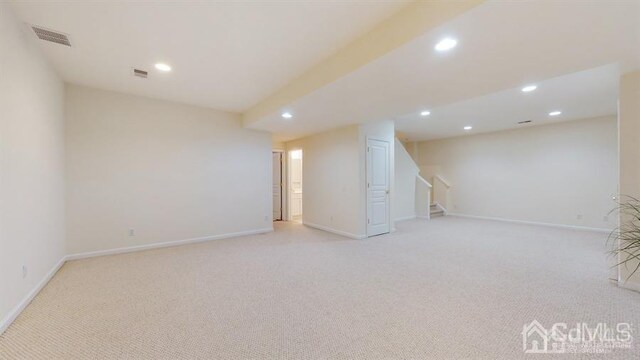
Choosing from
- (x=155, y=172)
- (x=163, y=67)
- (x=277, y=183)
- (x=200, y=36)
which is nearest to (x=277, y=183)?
(x=277, y=183)

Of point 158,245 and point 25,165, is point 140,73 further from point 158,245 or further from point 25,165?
point 158,245

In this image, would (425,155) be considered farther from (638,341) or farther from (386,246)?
(638,341)

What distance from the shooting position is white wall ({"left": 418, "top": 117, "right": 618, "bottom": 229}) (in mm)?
5449

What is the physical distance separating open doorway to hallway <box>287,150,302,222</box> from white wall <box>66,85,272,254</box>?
1.60 meters

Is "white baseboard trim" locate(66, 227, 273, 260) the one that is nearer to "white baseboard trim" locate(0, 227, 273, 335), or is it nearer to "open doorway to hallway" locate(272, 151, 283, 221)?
"white baseboard trim" locate(0, 227, 273, 335)

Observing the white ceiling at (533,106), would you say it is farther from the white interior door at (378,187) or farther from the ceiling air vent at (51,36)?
the ceiling air vent at (51,36)

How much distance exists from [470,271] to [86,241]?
558 cm

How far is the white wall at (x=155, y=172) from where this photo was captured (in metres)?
3.80

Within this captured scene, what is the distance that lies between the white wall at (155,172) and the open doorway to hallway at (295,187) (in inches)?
63.2

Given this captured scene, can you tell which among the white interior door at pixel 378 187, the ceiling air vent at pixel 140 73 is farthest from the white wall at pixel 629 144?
the ceiling air vent at pixel 140 73

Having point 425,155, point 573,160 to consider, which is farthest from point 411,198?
point 573,160

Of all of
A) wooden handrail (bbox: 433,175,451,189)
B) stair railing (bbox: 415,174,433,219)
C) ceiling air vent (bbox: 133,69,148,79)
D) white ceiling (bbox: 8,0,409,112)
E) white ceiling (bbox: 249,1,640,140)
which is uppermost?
ceiling air vent (bbox: 133,69,148,79)

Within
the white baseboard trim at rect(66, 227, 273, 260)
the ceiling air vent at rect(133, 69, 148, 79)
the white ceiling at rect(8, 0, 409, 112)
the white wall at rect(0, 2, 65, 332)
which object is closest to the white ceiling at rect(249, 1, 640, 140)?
the white ceiling at rect(8, 0, 409, 112)

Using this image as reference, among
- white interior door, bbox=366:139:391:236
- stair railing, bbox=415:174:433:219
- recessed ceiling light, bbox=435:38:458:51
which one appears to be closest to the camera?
recessed ceiling light, bbox=435:38:458:51
